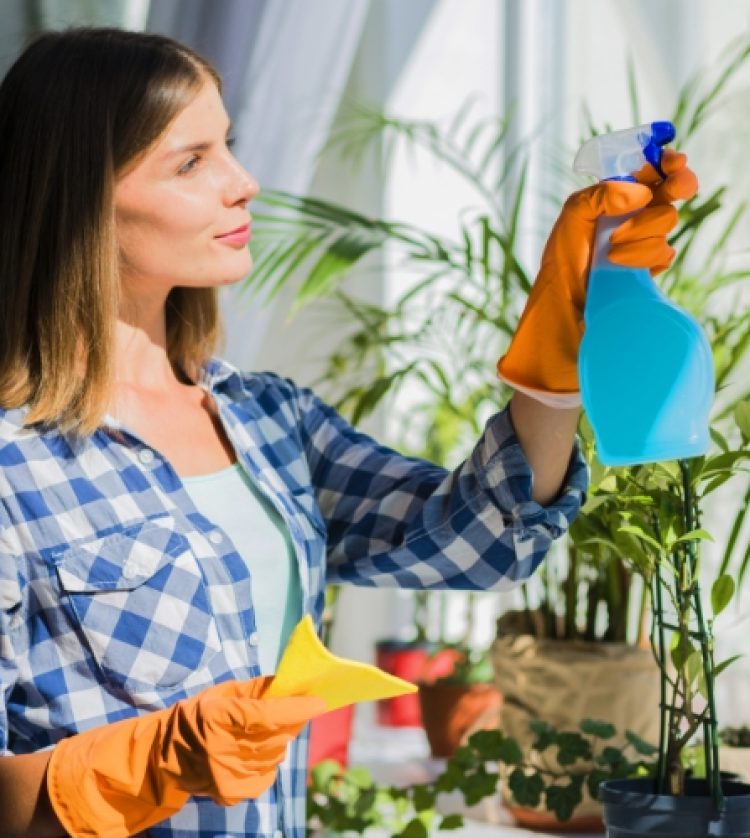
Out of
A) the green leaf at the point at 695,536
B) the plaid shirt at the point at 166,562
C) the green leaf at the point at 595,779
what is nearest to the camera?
the green leaf at the point at 695,536

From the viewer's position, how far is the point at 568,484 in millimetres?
1164

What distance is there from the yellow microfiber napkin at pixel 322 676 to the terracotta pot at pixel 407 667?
1109mm

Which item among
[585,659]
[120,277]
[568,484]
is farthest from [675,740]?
[120,277]

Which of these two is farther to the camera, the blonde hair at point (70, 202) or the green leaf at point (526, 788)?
the green leaf at point (526, 788)

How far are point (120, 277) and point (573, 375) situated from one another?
0.45 meters

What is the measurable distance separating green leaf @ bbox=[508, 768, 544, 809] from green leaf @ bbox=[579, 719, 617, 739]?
0.24 feet

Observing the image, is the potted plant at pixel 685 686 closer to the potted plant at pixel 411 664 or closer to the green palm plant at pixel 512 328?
the green palm plant at pixel 512 328

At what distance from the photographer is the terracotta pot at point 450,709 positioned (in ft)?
6.70

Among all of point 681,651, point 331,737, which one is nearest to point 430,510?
point 681,651

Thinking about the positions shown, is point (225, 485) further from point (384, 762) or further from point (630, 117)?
point (630, 117)

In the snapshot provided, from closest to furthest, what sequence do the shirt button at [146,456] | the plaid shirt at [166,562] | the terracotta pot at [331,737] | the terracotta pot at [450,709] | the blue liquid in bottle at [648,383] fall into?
1. the blue liquid in bottle at [648,383]
2. the plaid shirt at [166,562]
3. the shirt button at [146,456]
4. the terracotta pot at [331,737]
5. the terracotta pot at [450,709]

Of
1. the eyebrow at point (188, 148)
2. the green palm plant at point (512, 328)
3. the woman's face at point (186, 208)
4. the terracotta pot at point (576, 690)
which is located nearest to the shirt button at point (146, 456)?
the woman's face at point (186, 208)

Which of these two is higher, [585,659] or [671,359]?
[671,359]

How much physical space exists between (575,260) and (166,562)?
44cm
